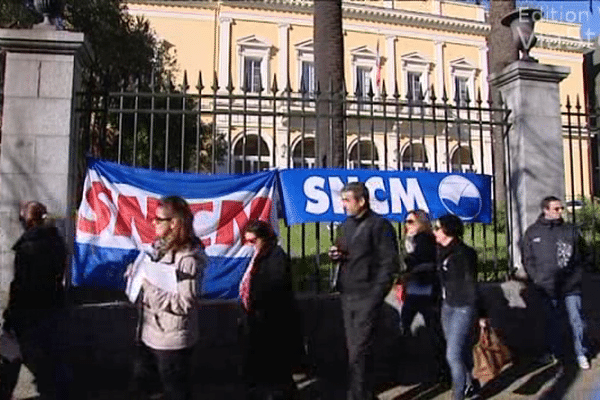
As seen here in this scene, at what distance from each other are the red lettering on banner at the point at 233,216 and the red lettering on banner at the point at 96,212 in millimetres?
1152

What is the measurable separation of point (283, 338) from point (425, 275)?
1.90 m

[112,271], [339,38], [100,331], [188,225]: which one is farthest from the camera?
[339,38]

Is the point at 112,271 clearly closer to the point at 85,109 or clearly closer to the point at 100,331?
the point at 100,331

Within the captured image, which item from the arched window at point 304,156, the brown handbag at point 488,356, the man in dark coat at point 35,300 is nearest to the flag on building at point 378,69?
the arched window at point 304,156

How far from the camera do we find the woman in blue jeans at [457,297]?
16.6 ft

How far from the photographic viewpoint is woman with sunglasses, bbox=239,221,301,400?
4570 mm

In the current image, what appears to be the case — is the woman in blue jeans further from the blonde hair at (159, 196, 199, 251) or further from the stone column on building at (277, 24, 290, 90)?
the stone column on building at (277, 24, 290, 90)

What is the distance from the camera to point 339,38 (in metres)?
11.8

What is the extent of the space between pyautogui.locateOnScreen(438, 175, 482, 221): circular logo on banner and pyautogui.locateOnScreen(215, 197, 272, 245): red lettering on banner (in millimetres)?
2113

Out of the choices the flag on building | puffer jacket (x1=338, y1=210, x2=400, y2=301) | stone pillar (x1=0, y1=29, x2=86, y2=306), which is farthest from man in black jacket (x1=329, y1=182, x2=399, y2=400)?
the flag on building

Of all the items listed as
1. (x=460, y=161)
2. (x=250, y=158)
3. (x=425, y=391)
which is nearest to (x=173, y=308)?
(x=425, y=391)

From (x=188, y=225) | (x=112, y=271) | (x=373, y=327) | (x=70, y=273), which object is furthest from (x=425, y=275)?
(x=70, y=273)

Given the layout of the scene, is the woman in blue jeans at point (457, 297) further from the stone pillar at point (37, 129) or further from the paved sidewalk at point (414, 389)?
the stone pillar at point (37, 129)

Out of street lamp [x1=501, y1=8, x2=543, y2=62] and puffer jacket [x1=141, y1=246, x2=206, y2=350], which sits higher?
street lamp [x1=501, y1=8, x2=543, y2=62]
